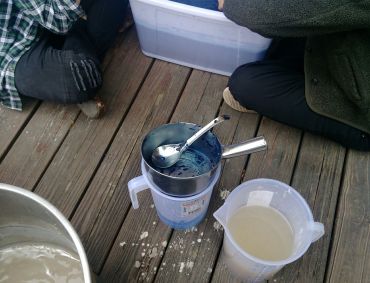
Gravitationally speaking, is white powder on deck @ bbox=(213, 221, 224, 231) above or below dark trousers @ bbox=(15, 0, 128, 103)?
below

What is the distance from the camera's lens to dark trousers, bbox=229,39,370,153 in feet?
3.31

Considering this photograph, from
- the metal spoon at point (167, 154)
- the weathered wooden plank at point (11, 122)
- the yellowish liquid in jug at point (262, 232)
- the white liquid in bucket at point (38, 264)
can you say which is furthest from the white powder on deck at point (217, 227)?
the weathered wooden plank at point (11, 122)

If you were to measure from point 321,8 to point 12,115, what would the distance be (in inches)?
32.8

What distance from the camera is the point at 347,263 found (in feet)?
2.97

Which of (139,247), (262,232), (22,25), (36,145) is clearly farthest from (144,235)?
(22,25)

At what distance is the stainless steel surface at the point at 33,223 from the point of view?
2.19 feet

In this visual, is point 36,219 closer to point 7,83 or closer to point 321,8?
point 7,83

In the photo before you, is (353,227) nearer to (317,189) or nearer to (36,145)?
(317,189)

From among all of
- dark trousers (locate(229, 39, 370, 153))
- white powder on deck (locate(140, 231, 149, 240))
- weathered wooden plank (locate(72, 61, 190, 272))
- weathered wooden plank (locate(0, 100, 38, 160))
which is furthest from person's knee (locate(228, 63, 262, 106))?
weathered wooden plank (locate(0, 100, 38, 160))

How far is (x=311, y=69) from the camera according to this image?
0.96 metres

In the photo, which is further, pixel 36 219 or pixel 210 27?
pixel 210 27

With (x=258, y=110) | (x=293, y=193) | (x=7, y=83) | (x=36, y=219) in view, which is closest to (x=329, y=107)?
(x=258, y=110)

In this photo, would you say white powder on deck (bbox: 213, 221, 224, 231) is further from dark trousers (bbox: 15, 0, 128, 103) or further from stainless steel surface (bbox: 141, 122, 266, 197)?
dark trousers (bbox: 15, 0, 128, 103)

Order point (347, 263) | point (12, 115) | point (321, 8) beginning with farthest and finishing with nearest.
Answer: point (12, 115) < point (347, 263) < point (321, 8)
